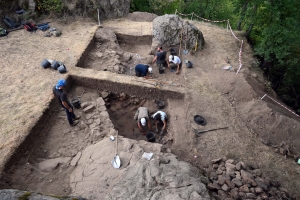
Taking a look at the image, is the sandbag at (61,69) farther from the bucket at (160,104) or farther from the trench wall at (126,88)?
the bucket at (160,104)

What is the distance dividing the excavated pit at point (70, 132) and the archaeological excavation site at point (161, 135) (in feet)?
0.10

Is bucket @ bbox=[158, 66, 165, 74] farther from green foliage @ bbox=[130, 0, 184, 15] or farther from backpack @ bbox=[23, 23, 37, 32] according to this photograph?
green foliage @ bbox=[130, 0, 184, 15]

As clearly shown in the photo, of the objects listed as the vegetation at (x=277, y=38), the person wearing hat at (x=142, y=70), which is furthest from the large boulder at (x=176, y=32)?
the person wearing hat at (x=142, y=70)

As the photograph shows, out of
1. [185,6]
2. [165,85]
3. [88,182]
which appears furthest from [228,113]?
[185,6]

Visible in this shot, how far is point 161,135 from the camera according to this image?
795 cm

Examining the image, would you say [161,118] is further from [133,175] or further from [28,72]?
[28,72]

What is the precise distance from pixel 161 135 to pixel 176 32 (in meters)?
6.12

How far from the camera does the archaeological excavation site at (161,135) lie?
17.9ft

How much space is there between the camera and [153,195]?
15.6ft

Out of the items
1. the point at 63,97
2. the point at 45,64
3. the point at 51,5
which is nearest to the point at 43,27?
the point at 51,5

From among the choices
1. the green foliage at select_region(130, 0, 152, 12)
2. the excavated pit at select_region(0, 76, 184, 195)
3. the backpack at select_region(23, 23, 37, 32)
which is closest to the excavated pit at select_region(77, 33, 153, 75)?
the excavated pit at select_region(0, 76, 184, 195)

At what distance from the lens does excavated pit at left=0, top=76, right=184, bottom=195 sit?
5.82 metres

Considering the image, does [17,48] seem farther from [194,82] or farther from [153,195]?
[153,195]

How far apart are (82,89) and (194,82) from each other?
15.6 feet
